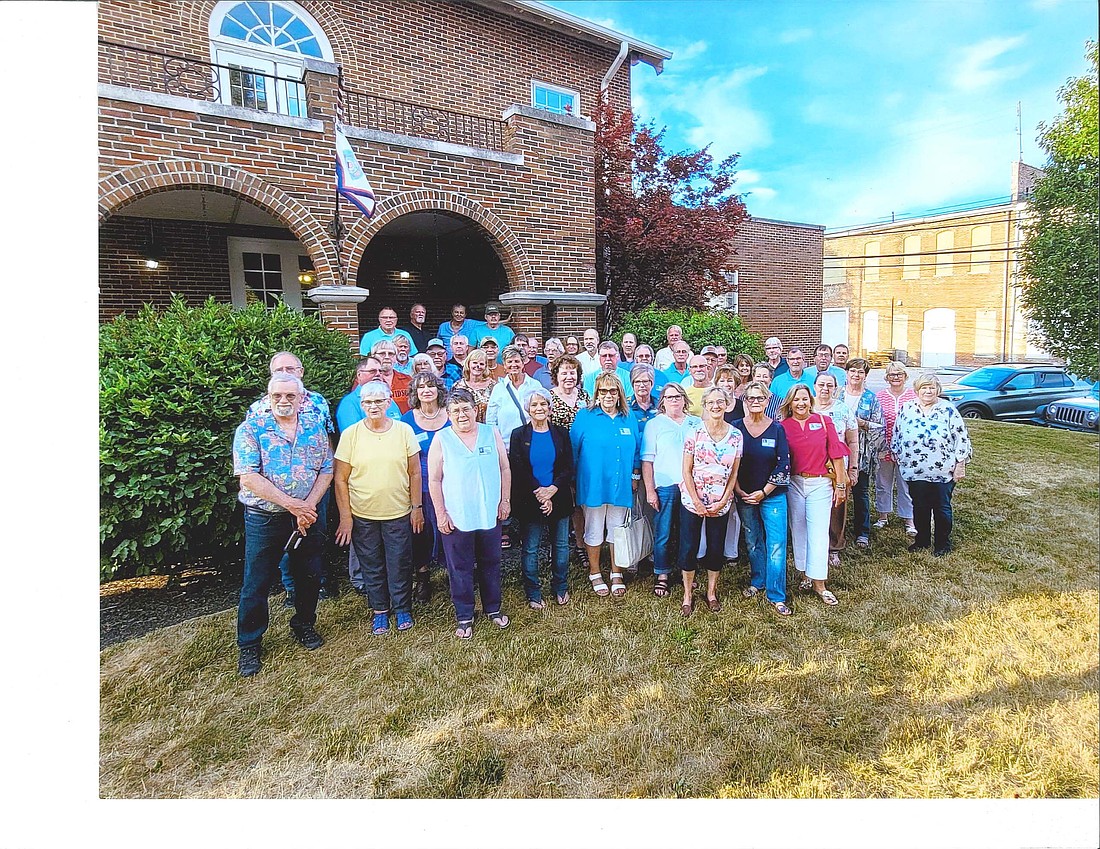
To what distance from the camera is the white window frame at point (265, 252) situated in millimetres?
8539

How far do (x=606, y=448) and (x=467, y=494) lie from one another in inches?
40.5

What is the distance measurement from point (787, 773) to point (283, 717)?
7.75 ft

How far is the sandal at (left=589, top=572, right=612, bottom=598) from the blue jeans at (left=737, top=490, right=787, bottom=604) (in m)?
1.05

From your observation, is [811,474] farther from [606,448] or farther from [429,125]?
[429,125]

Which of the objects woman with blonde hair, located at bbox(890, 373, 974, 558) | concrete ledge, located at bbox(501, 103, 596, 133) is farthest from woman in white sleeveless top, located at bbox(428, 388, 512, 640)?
concrete ledge, located at bbox(501, 103, 596, 133)

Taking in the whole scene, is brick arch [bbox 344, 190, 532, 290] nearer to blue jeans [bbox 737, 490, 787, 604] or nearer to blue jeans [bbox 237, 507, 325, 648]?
blue jeans [bbox 237, 507, 325, 648]

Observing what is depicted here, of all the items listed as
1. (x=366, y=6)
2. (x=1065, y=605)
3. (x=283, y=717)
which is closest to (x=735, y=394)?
(x=1065, y=605)

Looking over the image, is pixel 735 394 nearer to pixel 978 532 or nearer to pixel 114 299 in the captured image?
pixel 978 532

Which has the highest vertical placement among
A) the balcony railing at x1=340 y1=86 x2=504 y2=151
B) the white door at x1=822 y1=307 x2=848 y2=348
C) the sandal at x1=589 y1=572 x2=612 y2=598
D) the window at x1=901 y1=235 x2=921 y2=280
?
the balcony railing at x1=340 y1=86 x2=504 y2=151

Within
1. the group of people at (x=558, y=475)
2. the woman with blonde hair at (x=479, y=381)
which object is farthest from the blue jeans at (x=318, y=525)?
the woman with blonde hair at (x=479, y=381)

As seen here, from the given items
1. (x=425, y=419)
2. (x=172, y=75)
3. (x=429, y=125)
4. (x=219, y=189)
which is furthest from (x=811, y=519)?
(x=172, y=75)

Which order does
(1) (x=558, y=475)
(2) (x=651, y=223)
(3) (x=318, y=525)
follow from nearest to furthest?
(3) (x=318, y=525) → (1) (x=558, y=475) → (2) (x=651, y=223)

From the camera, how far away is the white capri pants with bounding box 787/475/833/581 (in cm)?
361

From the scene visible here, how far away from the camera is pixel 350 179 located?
5.37 meters
